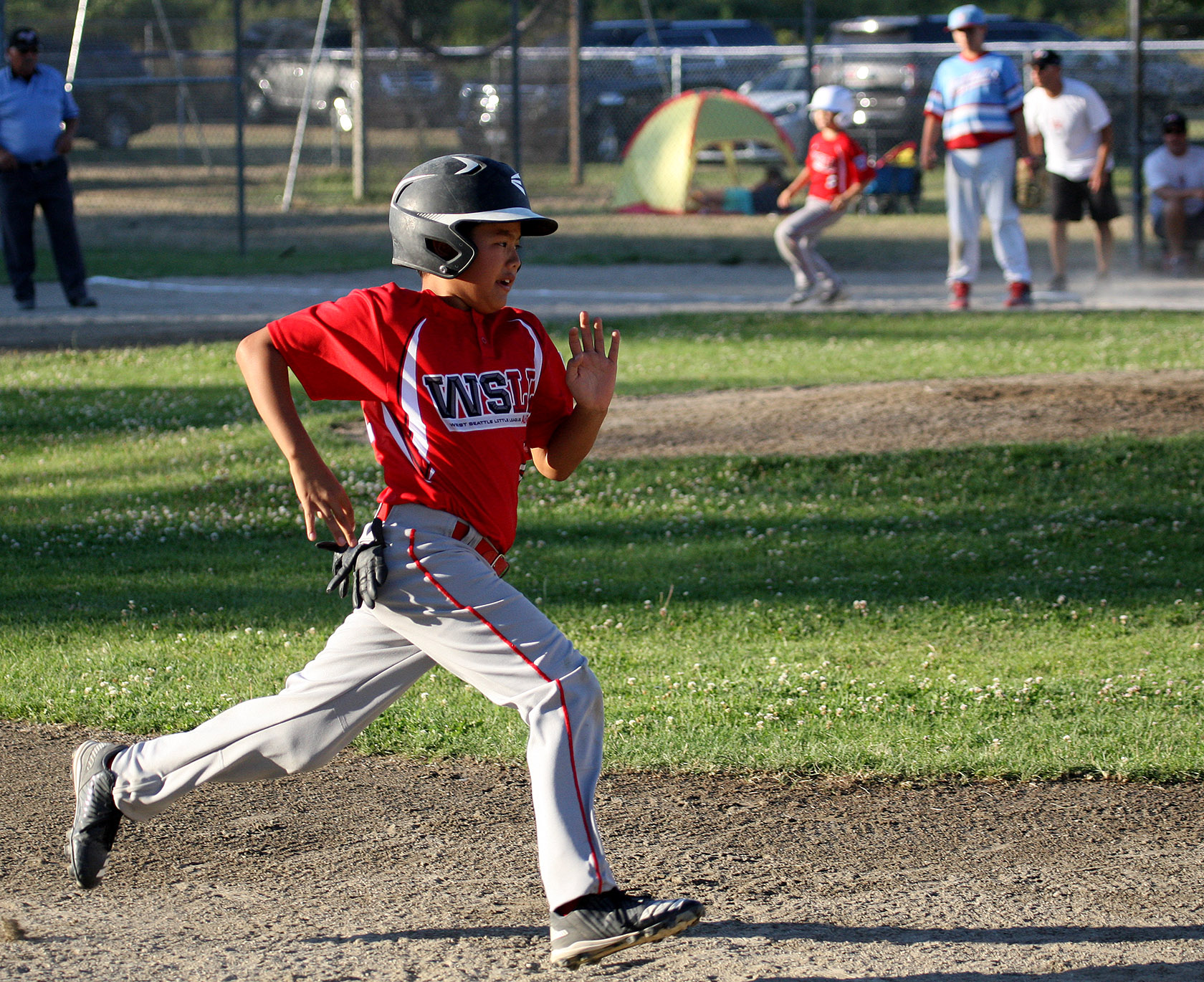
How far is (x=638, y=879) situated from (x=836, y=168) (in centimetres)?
1065

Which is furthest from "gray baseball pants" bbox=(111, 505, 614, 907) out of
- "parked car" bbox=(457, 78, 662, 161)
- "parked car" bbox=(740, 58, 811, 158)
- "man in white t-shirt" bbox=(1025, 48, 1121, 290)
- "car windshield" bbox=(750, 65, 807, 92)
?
"car windshield" bbox=(750, 65, 807, 92)

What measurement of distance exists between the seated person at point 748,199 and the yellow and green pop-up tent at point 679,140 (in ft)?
1.32

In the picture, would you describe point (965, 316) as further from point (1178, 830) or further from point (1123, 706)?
point (1178, 830)

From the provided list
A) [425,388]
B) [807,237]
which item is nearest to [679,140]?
[807,237]

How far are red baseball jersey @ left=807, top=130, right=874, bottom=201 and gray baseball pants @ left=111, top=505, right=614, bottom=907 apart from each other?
10765 millimetres

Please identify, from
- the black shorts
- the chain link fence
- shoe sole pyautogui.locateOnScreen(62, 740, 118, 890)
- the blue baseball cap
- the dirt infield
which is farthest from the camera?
the chain link fence

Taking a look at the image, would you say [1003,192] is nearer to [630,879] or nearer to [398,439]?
[630,879]

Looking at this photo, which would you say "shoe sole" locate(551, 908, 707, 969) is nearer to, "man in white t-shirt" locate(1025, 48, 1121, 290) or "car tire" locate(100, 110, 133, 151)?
"man in white t-shirt" locate(1025, 48, 1121, 290)

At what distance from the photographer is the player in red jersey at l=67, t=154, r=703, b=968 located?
10.3 ft

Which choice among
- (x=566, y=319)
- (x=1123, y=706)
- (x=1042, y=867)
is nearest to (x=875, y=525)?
(x=1123, y=706)

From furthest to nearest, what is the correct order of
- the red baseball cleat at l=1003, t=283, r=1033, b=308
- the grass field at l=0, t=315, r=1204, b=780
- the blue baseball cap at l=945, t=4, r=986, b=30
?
the red baseball cleat at l=1003, t=283, r=1033, b=308
the blue baseball cap at l=945, t=4, r=986, b=30
the grass field at l=0, t=315, r=1204, b=780

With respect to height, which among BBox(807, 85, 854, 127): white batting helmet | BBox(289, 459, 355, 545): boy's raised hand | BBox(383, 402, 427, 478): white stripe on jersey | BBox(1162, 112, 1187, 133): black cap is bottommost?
BBox(289, 459, 355, 545): boy's raised hand

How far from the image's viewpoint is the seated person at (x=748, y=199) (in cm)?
2206

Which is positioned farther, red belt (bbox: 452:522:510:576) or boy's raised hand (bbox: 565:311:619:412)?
boy's raised hand (bbox: 565:311:619:412)
